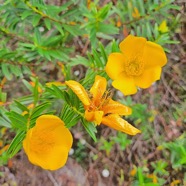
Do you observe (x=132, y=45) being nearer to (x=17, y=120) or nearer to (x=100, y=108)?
(x=100, y=108)

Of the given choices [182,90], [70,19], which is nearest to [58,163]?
[70,19]

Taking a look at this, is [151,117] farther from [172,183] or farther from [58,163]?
[58,163]

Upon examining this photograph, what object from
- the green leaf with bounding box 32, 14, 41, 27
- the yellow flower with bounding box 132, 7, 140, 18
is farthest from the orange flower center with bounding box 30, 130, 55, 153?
the yellow flower with bounding box 132, 7, 140, 18

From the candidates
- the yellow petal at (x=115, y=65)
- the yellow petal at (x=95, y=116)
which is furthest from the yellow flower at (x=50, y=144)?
the yellow petal at (x=115, y=65)

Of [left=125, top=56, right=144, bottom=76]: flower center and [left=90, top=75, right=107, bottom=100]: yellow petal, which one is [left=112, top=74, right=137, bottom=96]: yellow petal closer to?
[left=125, top=56, right=144, bottom=76]: flower center

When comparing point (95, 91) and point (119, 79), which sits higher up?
point (95, 91)
